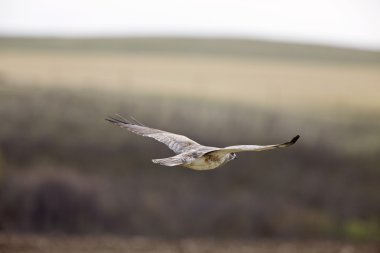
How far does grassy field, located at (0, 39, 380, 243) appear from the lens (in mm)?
26703

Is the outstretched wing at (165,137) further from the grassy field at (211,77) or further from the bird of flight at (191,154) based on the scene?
the grassy field at (211,77)

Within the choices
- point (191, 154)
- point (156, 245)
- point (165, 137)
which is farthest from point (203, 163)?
point (156, 245)

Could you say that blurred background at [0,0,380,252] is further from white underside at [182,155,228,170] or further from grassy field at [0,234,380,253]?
white underside at [182,155,228,170]

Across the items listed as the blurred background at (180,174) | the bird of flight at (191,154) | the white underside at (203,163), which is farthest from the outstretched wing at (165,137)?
the blurred background at (180,174)

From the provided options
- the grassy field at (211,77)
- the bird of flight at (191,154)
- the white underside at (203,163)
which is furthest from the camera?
the grassy field at (211,77)

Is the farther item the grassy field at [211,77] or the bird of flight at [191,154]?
the grassy field at [211,77]

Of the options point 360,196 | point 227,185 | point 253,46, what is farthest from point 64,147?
point 253,46

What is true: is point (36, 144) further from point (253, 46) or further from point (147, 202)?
point (253, 46)

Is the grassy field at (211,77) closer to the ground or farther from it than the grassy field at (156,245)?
farther from it

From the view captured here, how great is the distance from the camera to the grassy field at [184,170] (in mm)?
26703

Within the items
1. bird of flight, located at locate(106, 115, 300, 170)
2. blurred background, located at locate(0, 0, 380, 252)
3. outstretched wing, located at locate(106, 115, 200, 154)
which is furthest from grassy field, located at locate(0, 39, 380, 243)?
bird of flight, located at locate(106, 115, 300, 170)

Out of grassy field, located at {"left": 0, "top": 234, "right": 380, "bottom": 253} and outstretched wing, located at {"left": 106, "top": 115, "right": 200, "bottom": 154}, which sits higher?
outstretched wing, located at {"left": 106, "top": 115, "right": 200, "bottom": 154}

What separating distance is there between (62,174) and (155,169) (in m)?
2.76

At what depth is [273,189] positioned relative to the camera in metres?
28.3
